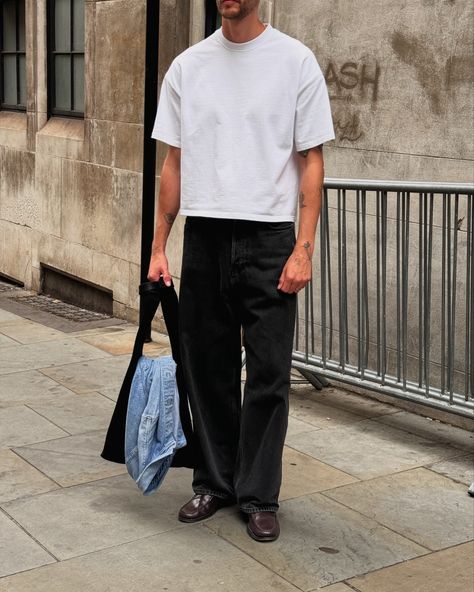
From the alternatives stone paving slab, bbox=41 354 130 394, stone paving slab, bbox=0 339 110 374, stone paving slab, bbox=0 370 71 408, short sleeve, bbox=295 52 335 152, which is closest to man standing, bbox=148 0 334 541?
short sleeve, bbox=295 52 335 152

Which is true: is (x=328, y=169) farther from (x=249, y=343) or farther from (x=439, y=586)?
(x=439, y=586)

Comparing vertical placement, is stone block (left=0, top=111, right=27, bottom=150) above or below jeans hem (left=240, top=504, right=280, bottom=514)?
above

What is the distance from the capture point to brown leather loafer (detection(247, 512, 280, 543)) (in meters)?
3.96

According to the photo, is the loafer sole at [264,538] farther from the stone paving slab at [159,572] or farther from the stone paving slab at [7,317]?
the stone paving slab at [7,317]

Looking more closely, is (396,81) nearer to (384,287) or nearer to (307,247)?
(384,287)

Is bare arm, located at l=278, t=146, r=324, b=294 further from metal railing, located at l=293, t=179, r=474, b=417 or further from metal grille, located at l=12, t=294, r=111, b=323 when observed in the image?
metal grille, located at l=12, t=294, r=111, b=323

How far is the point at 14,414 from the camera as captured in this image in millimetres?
5598

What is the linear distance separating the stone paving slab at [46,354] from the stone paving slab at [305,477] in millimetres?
2264

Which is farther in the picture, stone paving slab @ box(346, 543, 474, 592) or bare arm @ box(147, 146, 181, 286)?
bare arm @ box(147, 146, 181, 286)

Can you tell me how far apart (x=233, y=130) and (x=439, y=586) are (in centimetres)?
178

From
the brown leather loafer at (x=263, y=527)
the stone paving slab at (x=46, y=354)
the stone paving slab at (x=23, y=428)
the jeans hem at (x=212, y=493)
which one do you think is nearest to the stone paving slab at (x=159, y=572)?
the brown leather loafer at (x=263, y=527)

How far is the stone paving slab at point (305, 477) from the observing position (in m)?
4.53

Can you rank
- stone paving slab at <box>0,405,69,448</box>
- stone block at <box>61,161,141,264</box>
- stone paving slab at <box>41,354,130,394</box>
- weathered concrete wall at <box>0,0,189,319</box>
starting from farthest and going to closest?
stone block at <box>61,161,141,264</box> < weathered concrete wall at <box>0,0,189,319</box> < stone paving slab at <box>41,354,130,394</box> < stone paving slab at <box>0,405,69,448</box>

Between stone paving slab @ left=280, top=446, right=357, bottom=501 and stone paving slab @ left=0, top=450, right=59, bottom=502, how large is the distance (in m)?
1.01
